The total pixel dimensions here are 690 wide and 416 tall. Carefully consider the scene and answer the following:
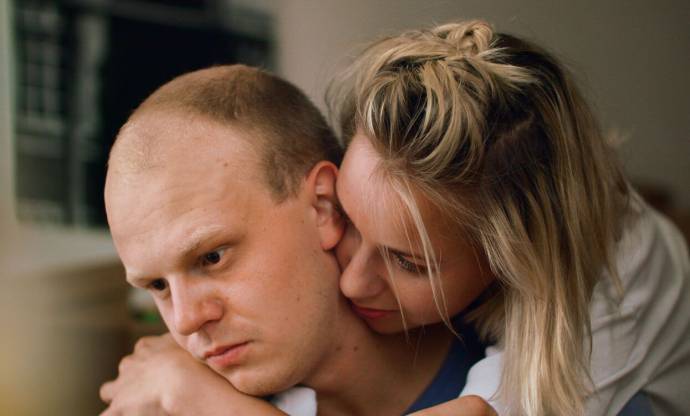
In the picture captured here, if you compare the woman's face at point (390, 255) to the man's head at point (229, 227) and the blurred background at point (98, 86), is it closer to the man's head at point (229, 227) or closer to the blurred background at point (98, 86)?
the man's head at point (229, 227)

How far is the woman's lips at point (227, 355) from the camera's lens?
1.16 m

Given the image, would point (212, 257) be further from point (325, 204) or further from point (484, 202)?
point (484, 202)

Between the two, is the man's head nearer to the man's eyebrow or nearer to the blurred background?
the man's eyebrow

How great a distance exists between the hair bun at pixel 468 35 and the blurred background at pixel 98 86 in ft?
1.27

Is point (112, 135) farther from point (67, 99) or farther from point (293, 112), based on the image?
point (293, 112)

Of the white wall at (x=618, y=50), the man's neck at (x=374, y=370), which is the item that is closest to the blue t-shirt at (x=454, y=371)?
the man's neck at (x=374, y=370)

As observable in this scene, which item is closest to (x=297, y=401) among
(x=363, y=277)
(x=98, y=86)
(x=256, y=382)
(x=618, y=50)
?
(x=256, y=382)

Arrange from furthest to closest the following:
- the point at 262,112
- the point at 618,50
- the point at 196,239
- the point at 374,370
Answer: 1. the point at 618,50
2. the point at 374,370
3. the point at 262,112
4. the point at 196,239

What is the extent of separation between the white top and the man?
0.98 ft

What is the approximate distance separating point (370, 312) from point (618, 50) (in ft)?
8.98

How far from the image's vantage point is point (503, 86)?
3.61ft

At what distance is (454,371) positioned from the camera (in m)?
1.38

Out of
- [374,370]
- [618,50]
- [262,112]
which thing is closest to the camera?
[262,112]

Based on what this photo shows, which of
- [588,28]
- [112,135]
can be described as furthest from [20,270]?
[588,28]
